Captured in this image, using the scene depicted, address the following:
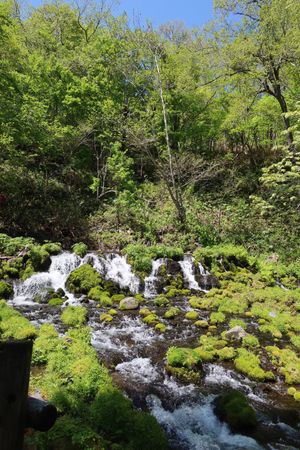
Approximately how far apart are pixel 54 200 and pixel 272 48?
1456cm

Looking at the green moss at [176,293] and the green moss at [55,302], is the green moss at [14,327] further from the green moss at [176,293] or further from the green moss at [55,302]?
the green moss at [176,293]

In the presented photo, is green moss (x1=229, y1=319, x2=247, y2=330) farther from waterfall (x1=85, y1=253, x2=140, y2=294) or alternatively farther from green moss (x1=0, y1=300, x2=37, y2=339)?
green moss (x1=0, y1=300, x2=37, y2=339)

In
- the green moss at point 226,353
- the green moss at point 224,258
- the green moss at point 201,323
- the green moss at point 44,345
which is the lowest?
the green moss at point 226,353

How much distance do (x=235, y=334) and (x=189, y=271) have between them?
6074 mm

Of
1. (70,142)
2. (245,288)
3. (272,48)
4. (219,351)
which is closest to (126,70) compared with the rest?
(70,142)

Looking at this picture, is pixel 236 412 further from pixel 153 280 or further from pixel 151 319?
pixel 153 280

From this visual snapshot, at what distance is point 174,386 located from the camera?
23.0ft

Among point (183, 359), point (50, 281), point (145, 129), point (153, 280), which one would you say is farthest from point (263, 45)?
point (183, 359)

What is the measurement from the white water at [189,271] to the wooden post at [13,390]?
1331 cm

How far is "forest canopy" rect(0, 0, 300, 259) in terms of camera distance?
17406mm

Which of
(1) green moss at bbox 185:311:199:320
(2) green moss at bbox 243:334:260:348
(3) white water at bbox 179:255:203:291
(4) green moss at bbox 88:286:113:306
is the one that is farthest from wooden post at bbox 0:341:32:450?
(3) white water at bbox 179:255:203:291

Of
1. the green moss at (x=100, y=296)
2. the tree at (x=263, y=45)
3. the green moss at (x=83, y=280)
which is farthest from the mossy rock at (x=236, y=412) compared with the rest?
the tree at (x=263, y=45)

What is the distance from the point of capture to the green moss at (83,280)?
12.9m

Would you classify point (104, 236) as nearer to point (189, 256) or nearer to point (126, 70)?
point (189, 256)
